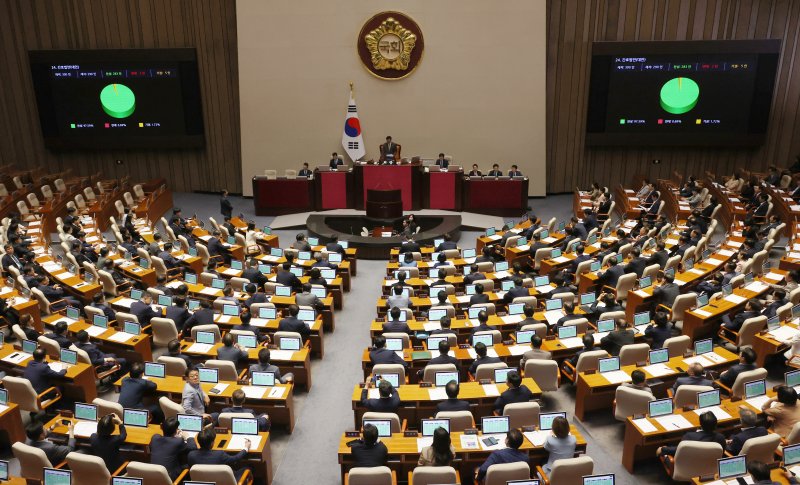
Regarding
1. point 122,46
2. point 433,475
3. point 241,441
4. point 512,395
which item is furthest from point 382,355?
point 122,46

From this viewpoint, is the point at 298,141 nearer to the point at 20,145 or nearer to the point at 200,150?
the point at 200,150

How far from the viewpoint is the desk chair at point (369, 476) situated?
626 centimetres

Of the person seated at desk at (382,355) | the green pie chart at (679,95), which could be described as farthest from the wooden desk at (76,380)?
the green pie chart at (679,95)

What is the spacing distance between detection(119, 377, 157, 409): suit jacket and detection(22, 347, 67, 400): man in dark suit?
1.24 meters

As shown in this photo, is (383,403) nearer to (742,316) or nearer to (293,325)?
(293,325)

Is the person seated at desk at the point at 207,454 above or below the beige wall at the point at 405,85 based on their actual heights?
below

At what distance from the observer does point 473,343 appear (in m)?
9.75

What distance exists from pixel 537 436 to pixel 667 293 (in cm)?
501

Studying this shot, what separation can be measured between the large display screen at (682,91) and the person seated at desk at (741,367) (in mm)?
13561

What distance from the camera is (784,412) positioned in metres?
7.05

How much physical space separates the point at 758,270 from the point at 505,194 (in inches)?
325

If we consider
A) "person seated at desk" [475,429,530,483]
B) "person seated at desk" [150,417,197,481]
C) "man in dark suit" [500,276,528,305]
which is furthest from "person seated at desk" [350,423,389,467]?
"man in dark suit" [500,276,528,305]

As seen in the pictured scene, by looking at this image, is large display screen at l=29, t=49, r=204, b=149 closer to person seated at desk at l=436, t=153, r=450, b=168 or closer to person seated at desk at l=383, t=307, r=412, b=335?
person seated at desk at l=436, t=153, r=450, b=168

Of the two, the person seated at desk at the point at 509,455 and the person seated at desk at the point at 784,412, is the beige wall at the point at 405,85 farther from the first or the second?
the person seated at desk at the point at 509,455
